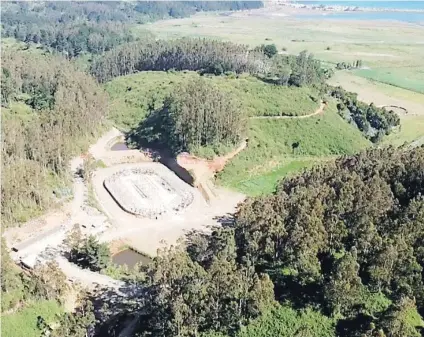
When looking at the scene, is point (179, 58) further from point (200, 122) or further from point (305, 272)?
point (305, 272)

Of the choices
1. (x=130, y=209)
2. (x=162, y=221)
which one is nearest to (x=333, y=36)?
(x=130, y=209)

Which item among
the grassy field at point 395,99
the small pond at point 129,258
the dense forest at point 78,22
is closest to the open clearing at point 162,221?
the small pond at point 129,258

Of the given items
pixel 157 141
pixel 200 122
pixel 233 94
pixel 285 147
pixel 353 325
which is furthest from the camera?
pixel 233 94

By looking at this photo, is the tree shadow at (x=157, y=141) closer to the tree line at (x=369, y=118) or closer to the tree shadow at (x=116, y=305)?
the tree shadow at (x=116, y=305)

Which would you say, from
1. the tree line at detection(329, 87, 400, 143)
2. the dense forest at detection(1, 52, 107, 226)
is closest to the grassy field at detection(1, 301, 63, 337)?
the dense forest at detection(1, 52, 107, 226)

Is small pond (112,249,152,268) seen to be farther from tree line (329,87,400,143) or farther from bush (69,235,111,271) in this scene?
tree line (329,87,400,143)

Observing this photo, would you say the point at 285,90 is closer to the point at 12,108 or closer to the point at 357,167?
the point at 357,167
